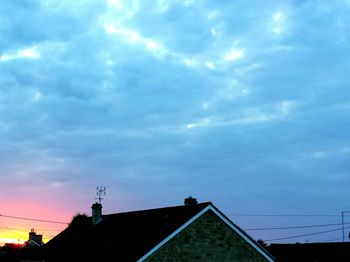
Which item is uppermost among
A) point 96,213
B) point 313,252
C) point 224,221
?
point 96,213

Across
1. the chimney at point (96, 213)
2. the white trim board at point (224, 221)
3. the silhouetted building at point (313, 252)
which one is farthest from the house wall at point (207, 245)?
the silhouetted building at point (313, 252)

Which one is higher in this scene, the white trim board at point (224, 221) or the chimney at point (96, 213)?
the chimney at point (96, 213)

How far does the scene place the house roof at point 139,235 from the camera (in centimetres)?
3228

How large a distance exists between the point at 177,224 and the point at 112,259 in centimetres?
446

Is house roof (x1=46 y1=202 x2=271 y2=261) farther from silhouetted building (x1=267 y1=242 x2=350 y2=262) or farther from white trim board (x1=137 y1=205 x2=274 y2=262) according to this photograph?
silhouetted building (x1=267 y1=242 x2=350 y2=262)

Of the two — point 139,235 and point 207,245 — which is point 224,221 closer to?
point 207,245

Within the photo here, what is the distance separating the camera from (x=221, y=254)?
34.4 meters

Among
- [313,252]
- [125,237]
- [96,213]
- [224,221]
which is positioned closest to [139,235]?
A: [125,237]

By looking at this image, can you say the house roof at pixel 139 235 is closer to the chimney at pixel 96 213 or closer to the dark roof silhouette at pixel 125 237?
the dark roof silhouette at pixel 125 237

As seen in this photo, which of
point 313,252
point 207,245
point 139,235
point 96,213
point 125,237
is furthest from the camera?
point 313,252

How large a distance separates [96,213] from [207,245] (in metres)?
12.7

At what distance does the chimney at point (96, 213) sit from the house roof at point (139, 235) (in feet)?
15.3

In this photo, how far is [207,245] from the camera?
33.9m

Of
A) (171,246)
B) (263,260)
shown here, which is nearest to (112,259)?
(171,246)
